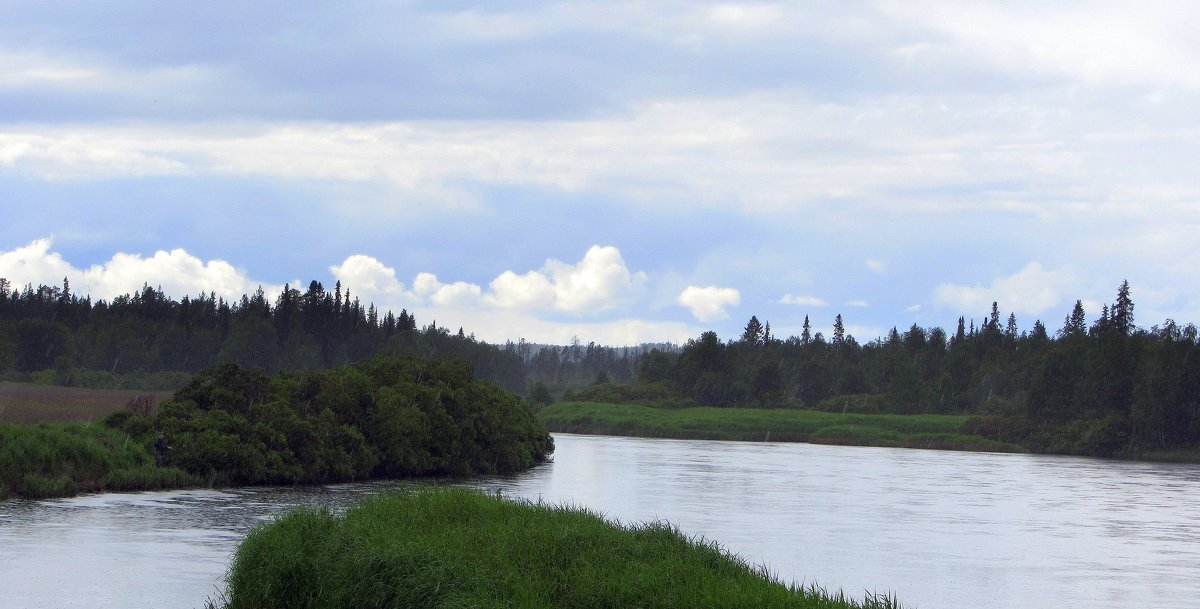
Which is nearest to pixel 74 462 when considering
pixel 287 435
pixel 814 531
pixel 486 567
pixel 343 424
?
pixel 287 435

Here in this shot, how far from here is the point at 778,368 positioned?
181 meters

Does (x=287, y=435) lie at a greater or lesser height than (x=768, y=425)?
lesser

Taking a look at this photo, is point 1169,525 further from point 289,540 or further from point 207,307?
point 207,307

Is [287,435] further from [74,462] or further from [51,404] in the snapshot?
[51,404]

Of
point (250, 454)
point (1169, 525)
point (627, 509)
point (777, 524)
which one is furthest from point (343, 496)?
point (1169, 525)

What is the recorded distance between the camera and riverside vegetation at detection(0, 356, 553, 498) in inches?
1690

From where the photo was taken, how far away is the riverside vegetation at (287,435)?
42.9 metres

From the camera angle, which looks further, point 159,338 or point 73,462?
point 159,338

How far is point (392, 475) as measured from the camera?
5919 centimetres

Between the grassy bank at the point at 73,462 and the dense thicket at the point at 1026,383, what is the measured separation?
9951 cm

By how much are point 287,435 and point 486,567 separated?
33.3 meters

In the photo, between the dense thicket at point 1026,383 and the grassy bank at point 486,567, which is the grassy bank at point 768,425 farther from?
the grassy bank at point 486,567

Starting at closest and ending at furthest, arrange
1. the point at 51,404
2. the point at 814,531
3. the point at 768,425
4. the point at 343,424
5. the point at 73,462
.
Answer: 1. the point at 814,531
2. the point at 73,462
3. the point at 343,424
4. the point at 51,404
5. the point at 768,425

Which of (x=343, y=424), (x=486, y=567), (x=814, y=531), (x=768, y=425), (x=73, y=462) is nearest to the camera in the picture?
(x=486, y=567)
